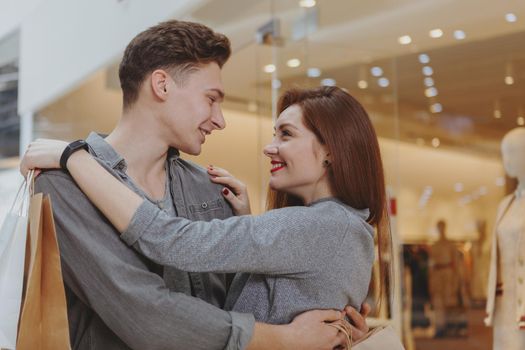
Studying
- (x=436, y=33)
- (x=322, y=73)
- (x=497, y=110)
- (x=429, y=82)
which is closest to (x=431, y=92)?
(x=429, y=82)

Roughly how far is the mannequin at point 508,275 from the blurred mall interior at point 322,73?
2.03 feet

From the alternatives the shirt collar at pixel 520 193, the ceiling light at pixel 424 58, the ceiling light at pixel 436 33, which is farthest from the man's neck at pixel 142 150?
the ceiling light at pixel 424 58

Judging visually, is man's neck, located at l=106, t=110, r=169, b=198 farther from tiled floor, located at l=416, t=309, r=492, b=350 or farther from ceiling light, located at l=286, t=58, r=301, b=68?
tiled floor, located at l=416, t=309, r=492, b=350

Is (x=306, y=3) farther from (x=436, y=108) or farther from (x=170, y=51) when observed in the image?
(x=436, y=108)

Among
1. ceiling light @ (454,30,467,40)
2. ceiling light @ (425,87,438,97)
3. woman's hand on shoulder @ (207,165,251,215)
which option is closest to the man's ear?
woman's hand on shoulder @ (207,165,251,215)

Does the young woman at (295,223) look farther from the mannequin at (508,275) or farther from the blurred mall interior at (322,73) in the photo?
the mannequin at (508,275)

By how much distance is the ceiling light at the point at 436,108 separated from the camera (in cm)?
973

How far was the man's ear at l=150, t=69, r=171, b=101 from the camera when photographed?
5.81ft

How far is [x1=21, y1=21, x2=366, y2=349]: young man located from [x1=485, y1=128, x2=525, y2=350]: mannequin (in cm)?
275

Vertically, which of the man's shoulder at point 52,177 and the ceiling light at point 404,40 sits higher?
the ceiling light at point 404,40

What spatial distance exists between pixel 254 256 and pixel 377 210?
0.39 metres

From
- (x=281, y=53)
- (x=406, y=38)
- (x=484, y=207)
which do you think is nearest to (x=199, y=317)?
Result: (x=281, y=53)

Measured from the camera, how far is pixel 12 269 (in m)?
1.41

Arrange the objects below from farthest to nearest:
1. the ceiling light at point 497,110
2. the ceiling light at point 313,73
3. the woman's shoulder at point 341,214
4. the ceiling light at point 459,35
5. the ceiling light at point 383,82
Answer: the ceiling light at point 497,110
the ceiling light at point 383,82
the ceiling light at point 459,35
the ceiling light at point 313,73
the woman's shoulder at point 341,214
